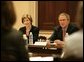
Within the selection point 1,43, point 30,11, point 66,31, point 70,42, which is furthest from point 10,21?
point 30,11

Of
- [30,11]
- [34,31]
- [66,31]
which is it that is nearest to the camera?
[66,31]

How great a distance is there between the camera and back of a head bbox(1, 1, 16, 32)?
1.21m

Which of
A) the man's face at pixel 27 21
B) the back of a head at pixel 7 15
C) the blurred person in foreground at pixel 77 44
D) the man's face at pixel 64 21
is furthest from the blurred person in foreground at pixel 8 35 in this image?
the man's face at pixel 27 21

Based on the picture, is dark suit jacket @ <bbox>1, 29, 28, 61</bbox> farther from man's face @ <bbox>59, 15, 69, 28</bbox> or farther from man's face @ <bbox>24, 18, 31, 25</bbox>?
man's face @ <bbox>24, 18, 31, 25</bbox>

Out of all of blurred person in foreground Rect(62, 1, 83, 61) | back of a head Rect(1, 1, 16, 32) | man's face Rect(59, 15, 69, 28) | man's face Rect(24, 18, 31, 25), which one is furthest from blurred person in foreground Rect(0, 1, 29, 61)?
man's face Rect(24, 18, 31, 25)

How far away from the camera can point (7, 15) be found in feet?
3.98

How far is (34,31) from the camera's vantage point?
383 cm

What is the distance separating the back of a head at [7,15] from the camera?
121 cm

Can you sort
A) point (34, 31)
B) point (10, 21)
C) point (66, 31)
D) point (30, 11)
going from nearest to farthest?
point (10, 21), point (66, 31), point (34, 31), point (30, 11)

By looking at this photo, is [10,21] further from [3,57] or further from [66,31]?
[66,31]

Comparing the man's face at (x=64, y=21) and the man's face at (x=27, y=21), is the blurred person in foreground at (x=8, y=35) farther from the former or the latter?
the man's face at (x=27, y=21)

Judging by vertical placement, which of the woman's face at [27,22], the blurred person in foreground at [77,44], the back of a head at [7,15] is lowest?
the woman's face at [27,22]

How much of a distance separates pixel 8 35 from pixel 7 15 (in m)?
0.10

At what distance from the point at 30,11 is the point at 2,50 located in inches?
140
